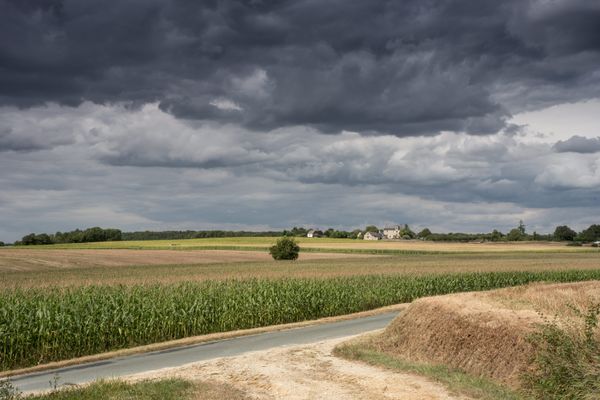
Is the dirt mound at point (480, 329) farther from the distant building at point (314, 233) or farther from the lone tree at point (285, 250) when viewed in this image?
the distant building at point (314, 233)

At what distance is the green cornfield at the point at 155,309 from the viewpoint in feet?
62.3

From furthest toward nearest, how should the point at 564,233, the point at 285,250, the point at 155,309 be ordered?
the point at 564,233, the point at 285,250, the point at 155,309

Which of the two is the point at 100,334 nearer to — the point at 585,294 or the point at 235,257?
the point at 585,294

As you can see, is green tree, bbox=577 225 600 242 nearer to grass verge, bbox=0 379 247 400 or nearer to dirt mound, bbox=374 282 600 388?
dirt mound, bbox=374 282 600 388

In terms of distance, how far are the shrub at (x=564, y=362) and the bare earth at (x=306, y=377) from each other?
1557mm

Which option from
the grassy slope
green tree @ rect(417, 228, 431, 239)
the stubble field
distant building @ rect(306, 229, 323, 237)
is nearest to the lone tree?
the stubble field

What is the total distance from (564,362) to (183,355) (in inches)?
431

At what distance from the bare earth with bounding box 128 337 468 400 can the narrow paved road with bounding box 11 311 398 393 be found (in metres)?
1.85

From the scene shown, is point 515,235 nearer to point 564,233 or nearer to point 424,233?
point 564,233

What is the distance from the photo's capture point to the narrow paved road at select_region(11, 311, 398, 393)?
15.3m

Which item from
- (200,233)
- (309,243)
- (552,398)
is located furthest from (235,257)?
(200,233)

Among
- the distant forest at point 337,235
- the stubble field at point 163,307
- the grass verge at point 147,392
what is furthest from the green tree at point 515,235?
the grass verge at point 147,392

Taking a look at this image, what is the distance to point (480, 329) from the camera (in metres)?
13.5

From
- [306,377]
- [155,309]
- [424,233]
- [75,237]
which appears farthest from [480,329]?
[424,233]
